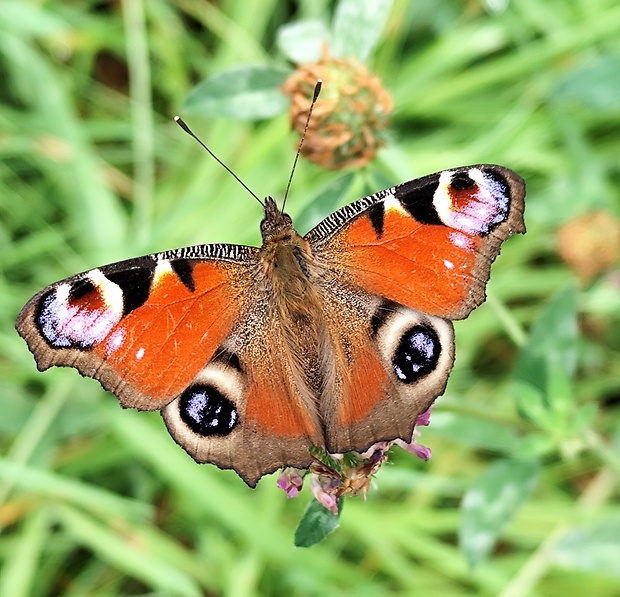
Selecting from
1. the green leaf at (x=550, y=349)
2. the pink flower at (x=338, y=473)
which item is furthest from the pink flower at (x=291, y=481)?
the green leaf at (x=550, y=349)

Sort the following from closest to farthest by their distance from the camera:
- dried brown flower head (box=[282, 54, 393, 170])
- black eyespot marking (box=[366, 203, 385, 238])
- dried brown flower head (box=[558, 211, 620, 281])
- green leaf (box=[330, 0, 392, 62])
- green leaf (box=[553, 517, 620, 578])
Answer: black eyespot marking (box=[366, 203, 385, 238]) < dried brown flower head (box=[282, 54, 393, 170]) < green leaf (box=[330, 0, 392, 62]) < green leaf (box=[553, 517, 620, 578]) < dried brown flower head (box=[558, 211, 620, 281])

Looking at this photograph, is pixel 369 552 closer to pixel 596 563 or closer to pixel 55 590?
pixel 596 563

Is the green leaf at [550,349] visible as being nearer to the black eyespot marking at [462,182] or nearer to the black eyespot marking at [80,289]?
the black eyespot marking at [462,182]

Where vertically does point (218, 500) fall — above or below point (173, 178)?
below

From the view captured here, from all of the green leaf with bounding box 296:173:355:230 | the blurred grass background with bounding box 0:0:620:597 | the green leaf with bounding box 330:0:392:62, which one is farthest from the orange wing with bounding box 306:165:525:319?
the blurred grass background with bounding box 0:0:620:597

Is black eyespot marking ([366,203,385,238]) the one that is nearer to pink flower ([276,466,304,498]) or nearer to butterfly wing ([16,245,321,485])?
butterfly wing ([16,245,321,485])

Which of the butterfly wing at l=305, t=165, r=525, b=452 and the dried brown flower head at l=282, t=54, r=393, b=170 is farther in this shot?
the dried brown flower head at l=282, t=54, r=393, b=170

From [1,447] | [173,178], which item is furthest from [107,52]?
[1,447]
